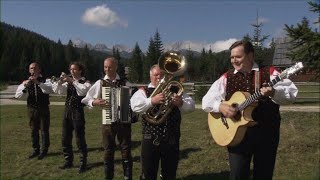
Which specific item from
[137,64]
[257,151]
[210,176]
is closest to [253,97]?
[257,151]

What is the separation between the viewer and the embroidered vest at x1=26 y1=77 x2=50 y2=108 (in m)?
10.1

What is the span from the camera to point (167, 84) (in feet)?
18.6

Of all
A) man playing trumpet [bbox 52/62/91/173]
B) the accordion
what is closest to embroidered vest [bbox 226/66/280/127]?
the accordion

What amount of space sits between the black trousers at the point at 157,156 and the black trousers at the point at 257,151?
1.02 meters

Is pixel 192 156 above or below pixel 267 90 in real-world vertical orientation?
below

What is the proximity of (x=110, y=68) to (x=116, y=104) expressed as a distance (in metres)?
0.67

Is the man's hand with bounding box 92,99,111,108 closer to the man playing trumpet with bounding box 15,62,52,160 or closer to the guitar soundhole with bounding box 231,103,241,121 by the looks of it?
the man playing trumpet with bounding box 15,62,52,160

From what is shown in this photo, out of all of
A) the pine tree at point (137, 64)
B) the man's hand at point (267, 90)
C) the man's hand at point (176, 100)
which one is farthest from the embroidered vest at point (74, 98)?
the pine tree at point (137, 64)

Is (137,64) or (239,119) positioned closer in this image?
(239,119)

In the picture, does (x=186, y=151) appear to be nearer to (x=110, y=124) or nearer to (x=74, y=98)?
(x=74, y=98)

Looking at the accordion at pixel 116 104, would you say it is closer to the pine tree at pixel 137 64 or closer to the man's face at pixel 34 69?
the man's face at pixel 34 69

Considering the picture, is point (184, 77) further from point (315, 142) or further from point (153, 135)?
point (315, 142)

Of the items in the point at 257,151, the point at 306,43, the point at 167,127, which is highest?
the point at 306,43

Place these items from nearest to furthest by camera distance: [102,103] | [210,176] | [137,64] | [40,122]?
[102,103], [210,176], [40,122], [137,64]
